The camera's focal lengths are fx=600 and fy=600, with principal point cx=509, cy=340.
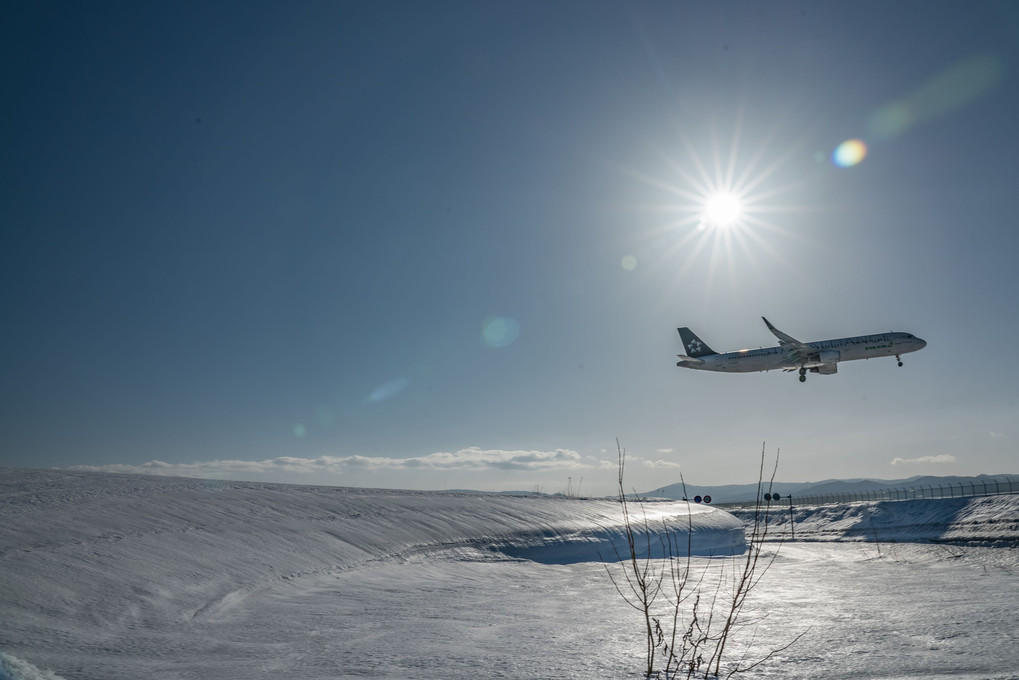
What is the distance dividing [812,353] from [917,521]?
14.4m

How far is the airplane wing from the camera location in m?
48.2

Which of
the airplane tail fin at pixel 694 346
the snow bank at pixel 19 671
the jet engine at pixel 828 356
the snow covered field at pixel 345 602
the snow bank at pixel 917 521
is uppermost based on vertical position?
the airplane tail fin at pixel 694 346

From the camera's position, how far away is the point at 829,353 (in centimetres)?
4766

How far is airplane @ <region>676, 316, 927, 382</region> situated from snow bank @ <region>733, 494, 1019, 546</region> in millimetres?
11023

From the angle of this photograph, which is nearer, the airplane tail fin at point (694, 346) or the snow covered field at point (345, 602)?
the snow covered field at point (345, 602)

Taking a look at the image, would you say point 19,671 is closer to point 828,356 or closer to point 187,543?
point 187,543

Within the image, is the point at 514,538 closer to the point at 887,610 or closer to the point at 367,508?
the point at 367,508

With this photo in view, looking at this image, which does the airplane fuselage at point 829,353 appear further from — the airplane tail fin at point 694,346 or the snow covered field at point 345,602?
the snow covered field at point 345,602

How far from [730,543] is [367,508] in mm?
18188

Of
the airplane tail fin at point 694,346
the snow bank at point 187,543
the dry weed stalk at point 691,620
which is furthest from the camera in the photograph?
the airplane tail fin at point 694,346

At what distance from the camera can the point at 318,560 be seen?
1340 centimetres

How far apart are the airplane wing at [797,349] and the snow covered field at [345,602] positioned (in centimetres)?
3114

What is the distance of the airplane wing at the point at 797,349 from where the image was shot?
48.2 meters

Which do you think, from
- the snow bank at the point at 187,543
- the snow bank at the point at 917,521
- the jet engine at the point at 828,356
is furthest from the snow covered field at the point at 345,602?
the jet engine at the point at 828,356
